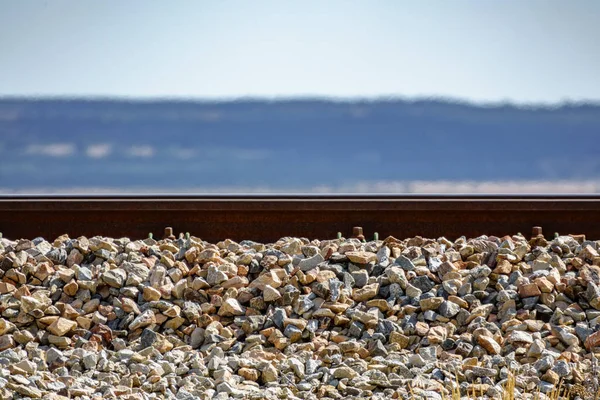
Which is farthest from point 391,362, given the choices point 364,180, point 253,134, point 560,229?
point 253,134

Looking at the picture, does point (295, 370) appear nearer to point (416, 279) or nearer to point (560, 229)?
point (416, 279)

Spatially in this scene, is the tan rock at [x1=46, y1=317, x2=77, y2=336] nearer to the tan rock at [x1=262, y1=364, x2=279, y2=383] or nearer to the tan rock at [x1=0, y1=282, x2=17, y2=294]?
the tan rock at [x1=0, y1=282, x2=17, y2=294]

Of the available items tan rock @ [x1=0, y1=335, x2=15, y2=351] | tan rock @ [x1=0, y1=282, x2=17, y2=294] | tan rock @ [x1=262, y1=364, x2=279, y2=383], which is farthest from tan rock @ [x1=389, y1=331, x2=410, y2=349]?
tan rock @ [x1=0, y1=282, x2=17, y2=294]

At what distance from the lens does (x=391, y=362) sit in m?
4.43

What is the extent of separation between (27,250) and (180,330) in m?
1.59

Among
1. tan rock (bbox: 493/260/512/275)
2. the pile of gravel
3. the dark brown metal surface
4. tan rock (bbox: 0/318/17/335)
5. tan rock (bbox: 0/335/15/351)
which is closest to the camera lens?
the pile of gravel

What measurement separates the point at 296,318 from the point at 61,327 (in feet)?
4.88

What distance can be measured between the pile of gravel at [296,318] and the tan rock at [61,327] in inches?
0.6

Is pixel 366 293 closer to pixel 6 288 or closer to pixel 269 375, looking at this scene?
pixel 269 375

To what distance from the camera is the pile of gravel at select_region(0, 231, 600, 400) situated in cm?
430

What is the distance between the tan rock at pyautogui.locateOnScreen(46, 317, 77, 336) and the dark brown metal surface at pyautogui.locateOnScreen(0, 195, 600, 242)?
2.48 m

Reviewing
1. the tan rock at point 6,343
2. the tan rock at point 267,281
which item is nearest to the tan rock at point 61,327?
the tan rock at point 6,343

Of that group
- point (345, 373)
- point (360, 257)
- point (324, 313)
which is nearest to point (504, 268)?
point (360, 257)

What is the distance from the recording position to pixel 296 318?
5039 millimetres
